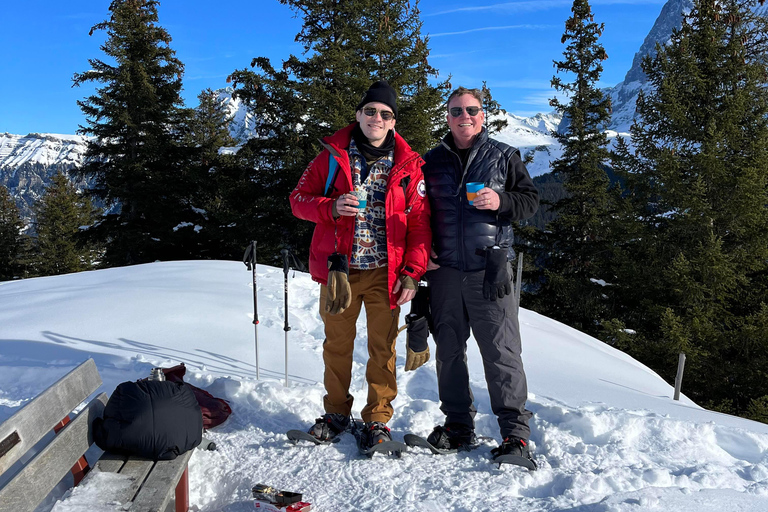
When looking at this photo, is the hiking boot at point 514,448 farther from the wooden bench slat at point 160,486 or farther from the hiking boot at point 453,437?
the wooden bench slat at point 160,486

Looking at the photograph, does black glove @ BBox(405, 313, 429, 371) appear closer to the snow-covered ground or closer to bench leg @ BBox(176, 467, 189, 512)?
the snow-covered ground

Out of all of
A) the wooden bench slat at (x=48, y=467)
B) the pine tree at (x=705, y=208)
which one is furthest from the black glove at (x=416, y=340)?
the pine tree at (x=705, y=208)

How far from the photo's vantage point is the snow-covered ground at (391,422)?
295 cm

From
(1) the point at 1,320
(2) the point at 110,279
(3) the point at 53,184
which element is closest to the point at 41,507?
(1) the point at 1,320

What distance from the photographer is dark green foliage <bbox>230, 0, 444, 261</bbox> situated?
16562 millimetres

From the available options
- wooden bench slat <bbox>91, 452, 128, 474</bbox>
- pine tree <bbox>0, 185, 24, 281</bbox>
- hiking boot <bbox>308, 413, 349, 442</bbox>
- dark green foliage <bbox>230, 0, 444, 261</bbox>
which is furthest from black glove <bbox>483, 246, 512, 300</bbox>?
pine tree <bbox>0, 185, 24, 281</bbox>

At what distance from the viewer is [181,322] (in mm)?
6750

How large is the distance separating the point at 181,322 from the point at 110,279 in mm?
3929

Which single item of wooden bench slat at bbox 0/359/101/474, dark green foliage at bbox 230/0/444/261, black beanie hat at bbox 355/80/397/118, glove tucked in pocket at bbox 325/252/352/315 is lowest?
wooden bench slat at bbox 0/359/101/474

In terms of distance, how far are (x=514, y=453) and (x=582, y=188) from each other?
16.9m

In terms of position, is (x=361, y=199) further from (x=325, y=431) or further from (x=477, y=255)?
(x=325, y=431)

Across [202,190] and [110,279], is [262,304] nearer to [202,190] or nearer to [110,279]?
[110,279]

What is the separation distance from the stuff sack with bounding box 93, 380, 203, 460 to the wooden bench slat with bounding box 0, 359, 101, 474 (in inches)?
8.0

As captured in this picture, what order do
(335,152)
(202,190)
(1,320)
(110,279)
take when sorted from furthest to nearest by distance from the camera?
1. (202,190)
2. (110,279)
3. (1,320)
4. (335,152)
